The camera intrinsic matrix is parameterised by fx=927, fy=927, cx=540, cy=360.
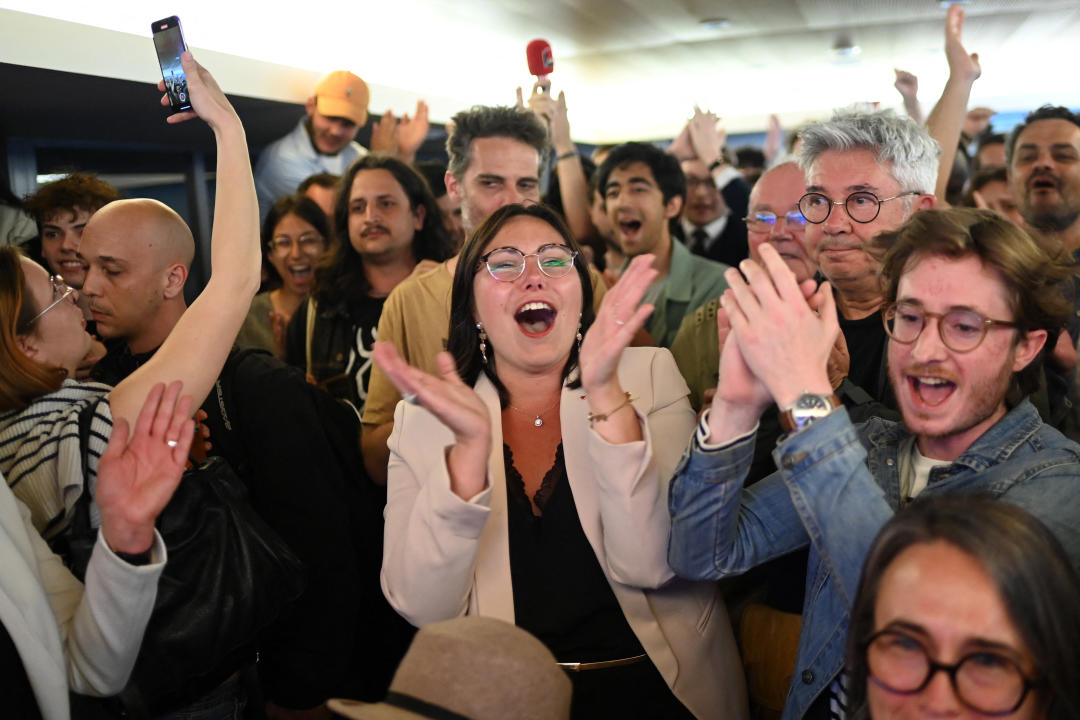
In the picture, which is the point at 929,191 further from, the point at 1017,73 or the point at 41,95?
the point at 1017,73

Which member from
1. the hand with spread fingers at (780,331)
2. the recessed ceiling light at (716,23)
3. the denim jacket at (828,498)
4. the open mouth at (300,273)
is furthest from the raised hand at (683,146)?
the hand with spread fingers at (780,331)

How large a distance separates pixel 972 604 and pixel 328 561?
160 centimetres

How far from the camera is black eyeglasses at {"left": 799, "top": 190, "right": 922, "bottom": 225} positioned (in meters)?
2.39

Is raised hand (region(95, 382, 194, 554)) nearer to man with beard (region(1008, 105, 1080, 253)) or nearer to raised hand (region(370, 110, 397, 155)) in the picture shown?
man with beard (region(1008, 105, 1080, 253))

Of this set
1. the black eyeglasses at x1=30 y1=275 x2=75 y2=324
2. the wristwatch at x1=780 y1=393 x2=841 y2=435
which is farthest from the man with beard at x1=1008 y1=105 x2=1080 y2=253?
the black eyeglasses at x1=30 y1=275 x2=75 y2=324

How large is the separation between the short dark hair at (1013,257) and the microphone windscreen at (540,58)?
107 inches

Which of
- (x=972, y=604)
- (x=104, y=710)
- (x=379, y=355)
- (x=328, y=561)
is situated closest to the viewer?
(x=972, y=604)

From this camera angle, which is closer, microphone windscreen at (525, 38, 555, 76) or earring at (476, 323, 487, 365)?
Result: earring at (476, 323, 487, 365)

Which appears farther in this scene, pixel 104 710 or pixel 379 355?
pixel 104 710

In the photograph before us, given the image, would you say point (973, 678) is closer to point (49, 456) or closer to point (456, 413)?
point (456, 413)

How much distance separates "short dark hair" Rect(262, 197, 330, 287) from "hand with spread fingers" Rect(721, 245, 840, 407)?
289 cm

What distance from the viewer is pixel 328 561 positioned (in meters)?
2.33

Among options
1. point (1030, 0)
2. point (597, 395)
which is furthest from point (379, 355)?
point (1030, 0)

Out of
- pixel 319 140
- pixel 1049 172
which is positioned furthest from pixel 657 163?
pixel 319 140
